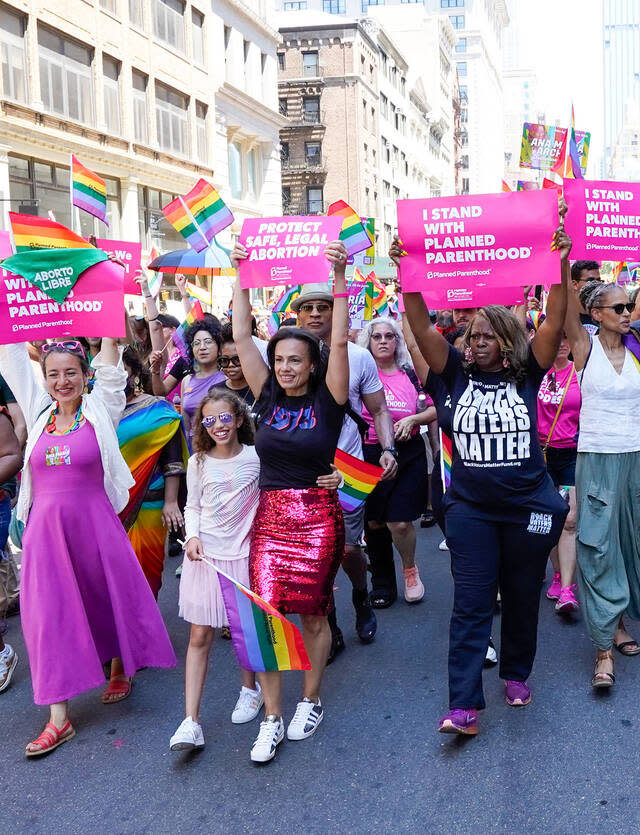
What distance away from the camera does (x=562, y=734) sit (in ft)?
13.1

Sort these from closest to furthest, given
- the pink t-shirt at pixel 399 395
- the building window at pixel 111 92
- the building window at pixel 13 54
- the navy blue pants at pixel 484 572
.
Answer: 1. the navy blue pants at pixel 484 572
2. the pink t-shirt at pixel 399 395
3. the building window at pixel 13 54
4. the building window at pixel 111 92

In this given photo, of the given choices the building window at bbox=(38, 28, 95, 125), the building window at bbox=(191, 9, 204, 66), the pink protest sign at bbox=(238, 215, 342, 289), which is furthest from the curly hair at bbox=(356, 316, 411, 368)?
the building window at bbox=(191, 9, 204, 66)

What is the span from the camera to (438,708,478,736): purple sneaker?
12.7 feet

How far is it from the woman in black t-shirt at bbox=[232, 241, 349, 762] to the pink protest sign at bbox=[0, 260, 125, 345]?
0.97 m

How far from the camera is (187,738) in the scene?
12.6 ft

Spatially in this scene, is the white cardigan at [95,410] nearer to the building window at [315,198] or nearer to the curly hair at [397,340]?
the curly hair at [397,340]

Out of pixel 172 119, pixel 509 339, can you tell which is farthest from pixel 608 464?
pixel 172 119

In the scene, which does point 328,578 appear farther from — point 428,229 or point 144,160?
point 144,160

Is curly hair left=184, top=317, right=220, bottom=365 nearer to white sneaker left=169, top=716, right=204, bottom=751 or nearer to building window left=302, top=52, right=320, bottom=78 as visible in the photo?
white sneaker left=169, top=716, right=204, bottom=751

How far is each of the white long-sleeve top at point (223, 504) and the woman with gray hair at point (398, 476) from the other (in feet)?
5.02

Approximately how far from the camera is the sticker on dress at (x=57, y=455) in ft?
14.1

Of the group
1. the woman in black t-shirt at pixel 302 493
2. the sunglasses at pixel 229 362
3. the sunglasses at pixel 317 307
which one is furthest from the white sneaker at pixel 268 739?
the sunglasses at pixel 229 362

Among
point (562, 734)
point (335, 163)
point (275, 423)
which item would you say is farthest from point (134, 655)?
point (335, 163)

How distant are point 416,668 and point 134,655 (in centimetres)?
147
